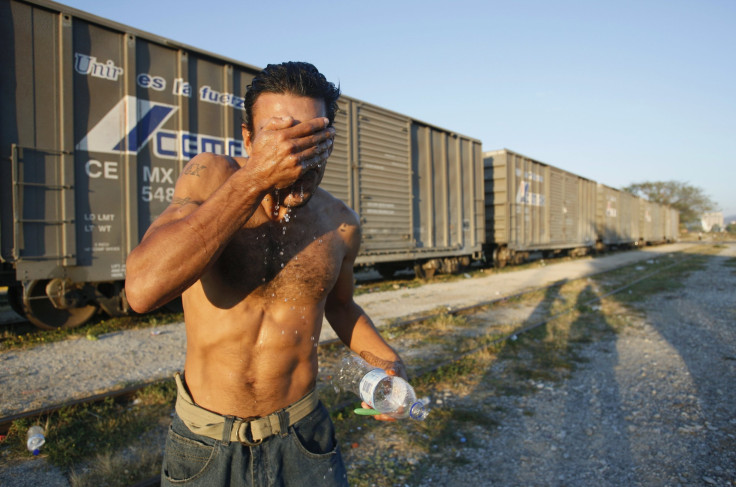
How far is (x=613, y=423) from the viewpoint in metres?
3.94

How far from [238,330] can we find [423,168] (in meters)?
11.7

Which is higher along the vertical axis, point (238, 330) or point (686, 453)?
point (238, 330)

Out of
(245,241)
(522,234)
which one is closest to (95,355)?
(245,241)

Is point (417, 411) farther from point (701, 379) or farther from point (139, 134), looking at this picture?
point (139, 134)

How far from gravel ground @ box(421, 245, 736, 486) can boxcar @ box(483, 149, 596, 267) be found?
1135 centimetres

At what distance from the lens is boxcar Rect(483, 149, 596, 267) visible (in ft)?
57.2

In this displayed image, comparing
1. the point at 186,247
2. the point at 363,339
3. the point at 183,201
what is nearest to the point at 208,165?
the point at 183,201

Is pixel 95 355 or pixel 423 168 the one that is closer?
pixel 95 355

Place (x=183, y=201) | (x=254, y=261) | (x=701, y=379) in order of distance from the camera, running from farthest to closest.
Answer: (x=701, y=379), (x=254, y=261), (x=183, y=201)

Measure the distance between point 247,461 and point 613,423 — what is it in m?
3.63

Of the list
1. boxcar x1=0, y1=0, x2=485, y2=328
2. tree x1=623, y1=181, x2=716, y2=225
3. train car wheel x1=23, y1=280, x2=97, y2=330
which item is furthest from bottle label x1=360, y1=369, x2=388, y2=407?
tree x1=623, y1=181, x2=716, y2=225

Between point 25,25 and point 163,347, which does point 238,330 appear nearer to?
point 163,347

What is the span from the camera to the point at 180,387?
1.56 metres

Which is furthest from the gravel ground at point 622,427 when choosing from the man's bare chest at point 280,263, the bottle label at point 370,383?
the man's bare chest at point 280,263
